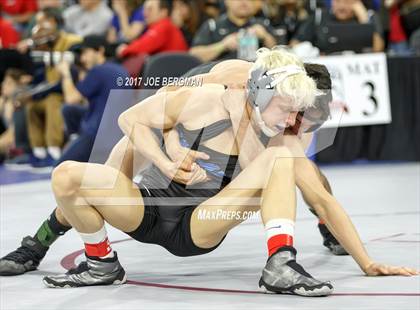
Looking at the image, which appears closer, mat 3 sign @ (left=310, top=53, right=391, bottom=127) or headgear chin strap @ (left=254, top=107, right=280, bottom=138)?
headgear chin strap @ (left=254, top=107, right=280, bottom=138)

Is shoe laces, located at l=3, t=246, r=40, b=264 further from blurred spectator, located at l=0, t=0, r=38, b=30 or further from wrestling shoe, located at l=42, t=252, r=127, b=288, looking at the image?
blurred spectator, located at l=0, t=0, r=38, b=30

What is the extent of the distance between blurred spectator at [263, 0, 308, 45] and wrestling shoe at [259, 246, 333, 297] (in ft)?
22.7

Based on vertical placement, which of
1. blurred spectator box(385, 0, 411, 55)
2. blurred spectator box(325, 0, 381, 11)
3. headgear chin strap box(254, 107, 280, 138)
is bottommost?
headgear chin strap box(254, 107, 280, 138)

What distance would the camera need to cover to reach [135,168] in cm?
496

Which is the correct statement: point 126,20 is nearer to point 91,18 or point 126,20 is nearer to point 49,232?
point 91,18

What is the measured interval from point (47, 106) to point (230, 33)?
2.21 meters

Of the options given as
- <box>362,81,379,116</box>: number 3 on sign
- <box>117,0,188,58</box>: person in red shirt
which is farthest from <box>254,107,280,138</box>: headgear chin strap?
<box>117,0,188,58</box>: person in red shirt

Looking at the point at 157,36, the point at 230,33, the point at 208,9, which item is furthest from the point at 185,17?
the point at 230,33

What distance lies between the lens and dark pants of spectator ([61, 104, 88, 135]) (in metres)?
10.4

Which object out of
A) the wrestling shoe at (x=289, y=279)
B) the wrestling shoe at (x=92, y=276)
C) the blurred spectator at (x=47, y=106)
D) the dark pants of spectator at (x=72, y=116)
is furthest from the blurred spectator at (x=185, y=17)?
the wrestling shoe at (x=289, y=279)

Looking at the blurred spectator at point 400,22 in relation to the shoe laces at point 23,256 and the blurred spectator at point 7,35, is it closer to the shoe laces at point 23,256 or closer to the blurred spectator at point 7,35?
the blurred spectator at point 7,35

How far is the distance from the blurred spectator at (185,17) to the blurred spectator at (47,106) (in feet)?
4.00

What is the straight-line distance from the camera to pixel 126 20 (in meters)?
12.8

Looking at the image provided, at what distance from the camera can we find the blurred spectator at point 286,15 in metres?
11.3
